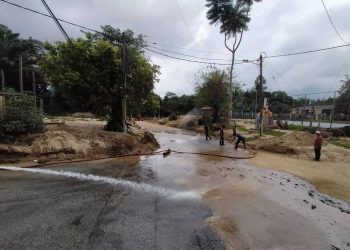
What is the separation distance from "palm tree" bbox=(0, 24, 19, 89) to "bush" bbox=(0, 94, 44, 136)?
4145 centimetres

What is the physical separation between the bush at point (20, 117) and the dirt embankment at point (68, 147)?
52 centimetres

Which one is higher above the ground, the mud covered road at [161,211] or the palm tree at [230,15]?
the palm tree at [230,15]

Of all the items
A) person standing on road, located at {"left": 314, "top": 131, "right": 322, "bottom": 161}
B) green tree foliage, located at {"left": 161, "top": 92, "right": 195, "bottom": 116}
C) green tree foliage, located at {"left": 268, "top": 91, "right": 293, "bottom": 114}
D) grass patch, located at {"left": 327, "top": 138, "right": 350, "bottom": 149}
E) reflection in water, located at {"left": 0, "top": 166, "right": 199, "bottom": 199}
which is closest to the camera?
reflection in water, located at {"left": 0, "top": 166, "right": 199, "bottom": 199}

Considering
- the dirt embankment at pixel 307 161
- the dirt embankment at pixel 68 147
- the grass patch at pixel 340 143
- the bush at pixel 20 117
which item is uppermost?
the bush at pixel 20 117

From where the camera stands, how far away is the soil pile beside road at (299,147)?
2019 centimetres

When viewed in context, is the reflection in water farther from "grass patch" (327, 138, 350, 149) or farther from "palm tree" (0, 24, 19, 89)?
"palm tree" (0, 24, 19, 89)

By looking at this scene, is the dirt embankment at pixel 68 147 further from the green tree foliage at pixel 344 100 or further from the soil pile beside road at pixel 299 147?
the green tree foliage at pixel 344 100

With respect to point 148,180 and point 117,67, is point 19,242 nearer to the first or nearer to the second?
point 148,180

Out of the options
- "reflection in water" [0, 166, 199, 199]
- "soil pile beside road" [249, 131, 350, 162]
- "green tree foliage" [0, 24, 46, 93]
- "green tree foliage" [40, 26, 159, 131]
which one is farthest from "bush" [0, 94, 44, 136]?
"green tree foliage" [0, 24, 46, 93]

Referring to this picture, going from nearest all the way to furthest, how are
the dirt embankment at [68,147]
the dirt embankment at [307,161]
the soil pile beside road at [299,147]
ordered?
1. the dirt embankment at [307,161]
2. the dirt embankment at [68,147]
3. the soil pile beside road at [299,147]

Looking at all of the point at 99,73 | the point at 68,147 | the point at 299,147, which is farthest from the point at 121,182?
the point at 299,147

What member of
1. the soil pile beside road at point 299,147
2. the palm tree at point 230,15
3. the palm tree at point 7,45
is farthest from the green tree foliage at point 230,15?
the palm tree at point 7,45

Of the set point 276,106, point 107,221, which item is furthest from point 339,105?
point 107,221

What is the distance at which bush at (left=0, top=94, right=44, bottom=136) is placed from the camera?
1516 cm
